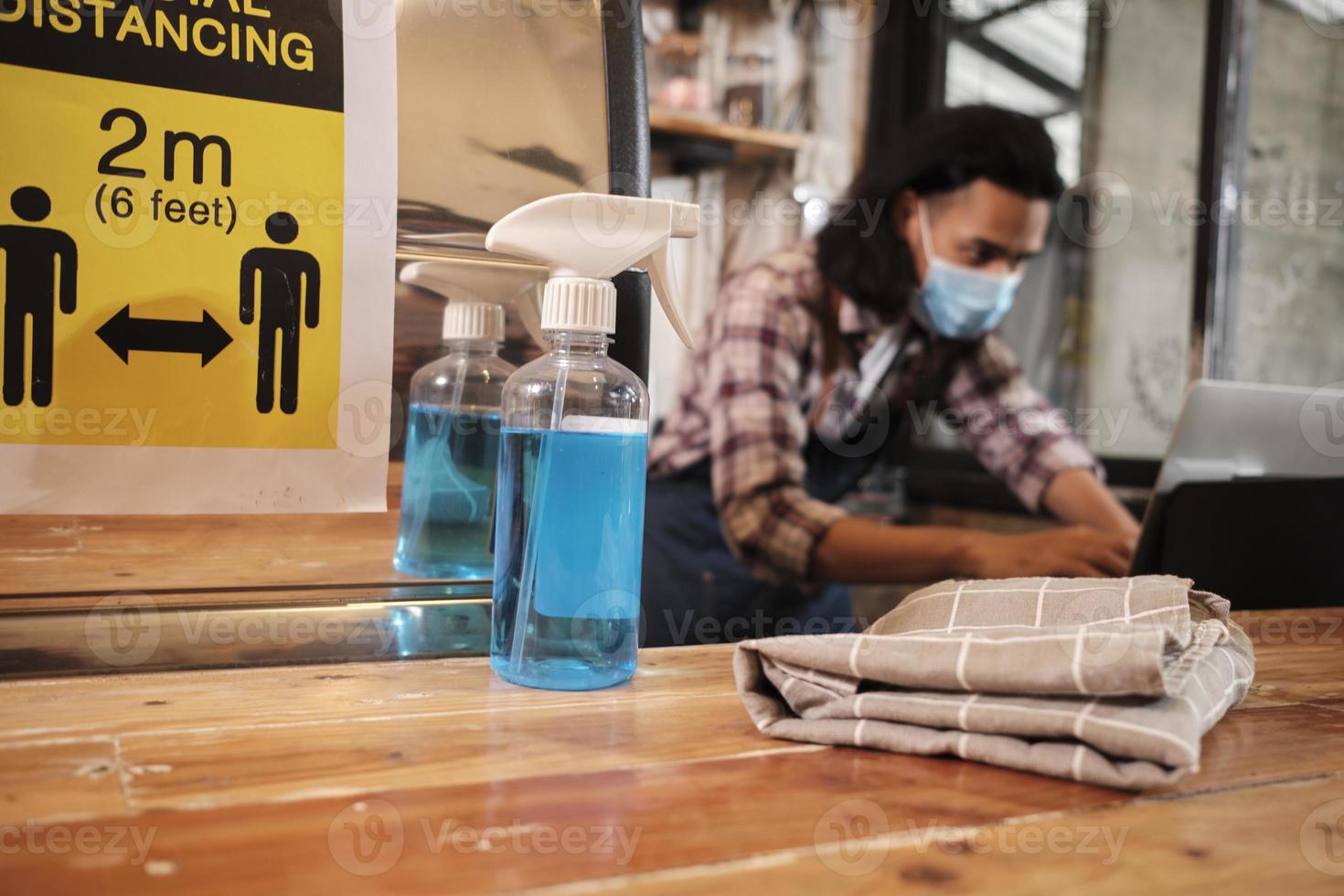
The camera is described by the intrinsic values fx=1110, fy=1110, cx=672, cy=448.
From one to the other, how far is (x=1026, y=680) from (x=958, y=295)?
1.43 meters

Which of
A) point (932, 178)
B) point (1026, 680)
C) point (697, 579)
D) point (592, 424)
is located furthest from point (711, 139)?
point (1026, 680)

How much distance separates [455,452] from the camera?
2.29 feet

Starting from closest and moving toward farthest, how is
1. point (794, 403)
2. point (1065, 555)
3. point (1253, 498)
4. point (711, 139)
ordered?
point (1253, 498), point (1065, 555), point (794, 403), point (711, 139)

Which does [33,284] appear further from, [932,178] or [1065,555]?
[932,178]

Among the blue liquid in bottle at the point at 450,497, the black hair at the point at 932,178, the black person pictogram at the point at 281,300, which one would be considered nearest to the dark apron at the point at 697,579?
the black hair at the point at 932,178

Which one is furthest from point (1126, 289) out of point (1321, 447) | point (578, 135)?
point (578, 135)

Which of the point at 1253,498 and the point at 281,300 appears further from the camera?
the point at 1253,498

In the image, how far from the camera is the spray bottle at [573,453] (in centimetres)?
58

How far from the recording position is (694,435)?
1831 millimetres

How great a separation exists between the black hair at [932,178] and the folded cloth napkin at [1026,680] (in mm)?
1246

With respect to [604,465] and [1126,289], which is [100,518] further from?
[1126,289]

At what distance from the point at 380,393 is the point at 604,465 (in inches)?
6.0

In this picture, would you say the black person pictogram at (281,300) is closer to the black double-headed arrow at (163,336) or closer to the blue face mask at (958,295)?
the black double-headed arrow at (163,336)

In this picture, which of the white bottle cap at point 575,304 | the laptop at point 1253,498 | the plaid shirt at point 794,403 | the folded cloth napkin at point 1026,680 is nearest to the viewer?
the folded cloth napkin at point 1026,680
